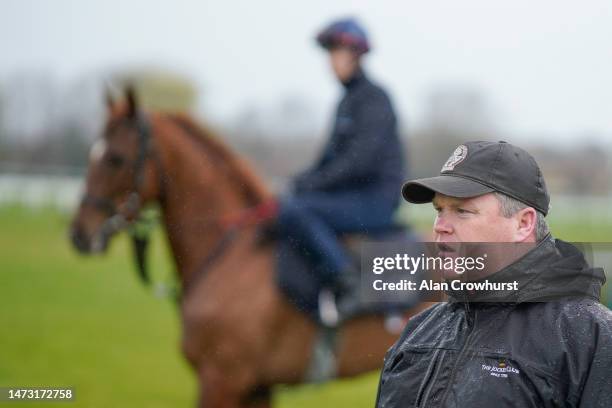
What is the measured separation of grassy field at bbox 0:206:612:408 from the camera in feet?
17.4

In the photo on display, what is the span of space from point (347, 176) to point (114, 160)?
1.14 meters

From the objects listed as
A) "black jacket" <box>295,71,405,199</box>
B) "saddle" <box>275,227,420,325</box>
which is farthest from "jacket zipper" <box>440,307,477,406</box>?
"saddle" <box>275,227,420,325</box>

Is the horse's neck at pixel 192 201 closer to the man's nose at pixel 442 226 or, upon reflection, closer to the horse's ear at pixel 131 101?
the horse's ear at pixel 131 101

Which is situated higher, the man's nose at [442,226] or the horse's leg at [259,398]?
the man's nose at [442,226]

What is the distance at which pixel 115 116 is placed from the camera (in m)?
3.67

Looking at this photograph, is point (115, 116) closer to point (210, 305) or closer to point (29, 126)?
point (210, 305)

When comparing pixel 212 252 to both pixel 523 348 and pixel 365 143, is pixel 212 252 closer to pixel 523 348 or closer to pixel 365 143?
pixel 365 143

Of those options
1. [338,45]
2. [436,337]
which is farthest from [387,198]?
[436,337]

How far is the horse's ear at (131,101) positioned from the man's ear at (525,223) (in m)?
2.37

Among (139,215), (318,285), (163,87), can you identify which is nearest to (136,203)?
(139,215)

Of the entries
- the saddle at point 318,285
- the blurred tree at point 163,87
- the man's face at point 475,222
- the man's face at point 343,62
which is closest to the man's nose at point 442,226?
the man's face at point 475,222

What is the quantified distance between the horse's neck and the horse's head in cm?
8

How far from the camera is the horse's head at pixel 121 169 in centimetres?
361

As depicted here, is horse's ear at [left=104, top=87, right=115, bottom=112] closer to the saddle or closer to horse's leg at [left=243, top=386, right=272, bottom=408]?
the saddle
